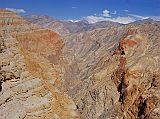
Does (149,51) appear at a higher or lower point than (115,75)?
higher

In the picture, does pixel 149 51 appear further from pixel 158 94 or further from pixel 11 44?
pixel 11 44

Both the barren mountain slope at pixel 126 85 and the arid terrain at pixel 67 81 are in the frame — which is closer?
the arid terrain at pixel 67 81

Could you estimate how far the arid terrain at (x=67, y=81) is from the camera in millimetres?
15000

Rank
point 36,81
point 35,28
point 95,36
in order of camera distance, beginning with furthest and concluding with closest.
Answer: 1. point 95,36
2. point 35,28
3. point 36,81

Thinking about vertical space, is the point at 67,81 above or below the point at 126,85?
below

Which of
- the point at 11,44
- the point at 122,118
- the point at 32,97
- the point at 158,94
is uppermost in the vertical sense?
the point at 11,44

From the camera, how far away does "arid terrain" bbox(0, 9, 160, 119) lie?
49.2 ft

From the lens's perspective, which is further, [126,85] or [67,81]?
[67,81]

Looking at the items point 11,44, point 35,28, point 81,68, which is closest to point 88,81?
point 35,28

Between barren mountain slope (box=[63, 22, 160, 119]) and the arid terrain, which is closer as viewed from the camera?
the arid terrain

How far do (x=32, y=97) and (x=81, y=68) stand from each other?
69637 mm

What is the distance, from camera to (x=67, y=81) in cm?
6325

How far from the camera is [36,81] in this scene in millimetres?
15977

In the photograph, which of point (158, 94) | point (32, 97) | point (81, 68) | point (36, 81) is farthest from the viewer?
point (81, 68)
